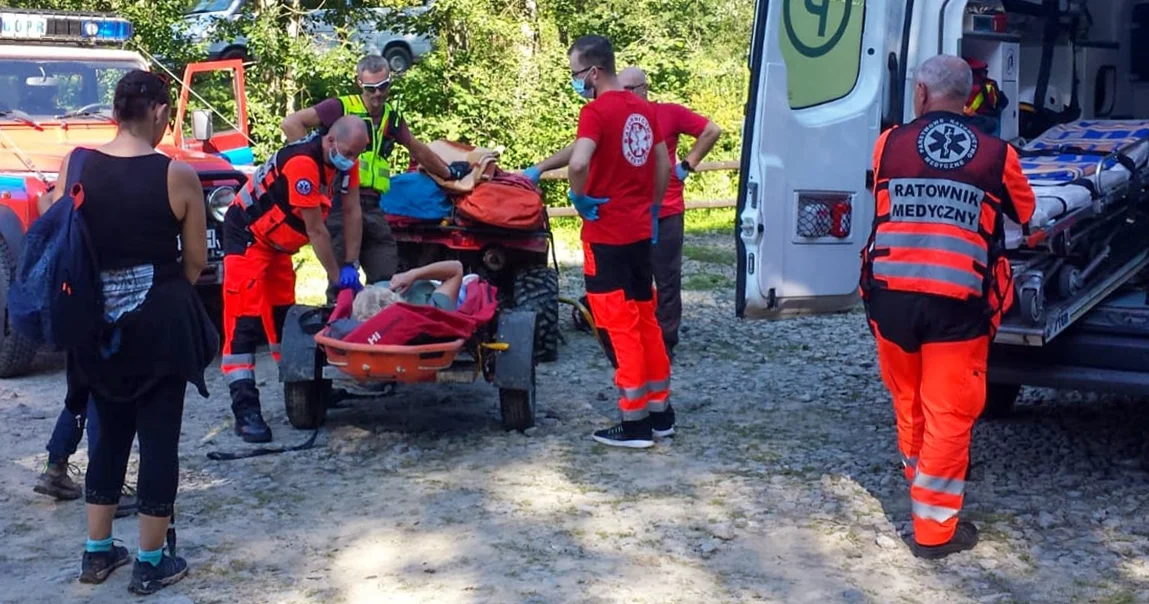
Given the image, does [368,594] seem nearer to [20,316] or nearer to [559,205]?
[20,316]

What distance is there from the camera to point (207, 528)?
5449mm

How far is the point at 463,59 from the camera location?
1691 cm

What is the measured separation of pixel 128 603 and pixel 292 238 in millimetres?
2392

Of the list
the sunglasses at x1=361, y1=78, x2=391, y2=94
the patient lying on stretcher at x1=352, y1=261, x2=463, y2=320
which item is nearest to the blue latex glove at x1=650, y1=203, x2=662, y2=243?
the patient lying on stretcher at x1=352, y1=261, x2=463, y2=320

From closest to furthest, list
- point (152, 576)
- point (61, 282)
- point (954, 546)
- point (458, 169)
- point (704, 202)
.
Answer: point (61, 282), point (152, 576), point (954, 546), point (458, 169), point (704, 202)

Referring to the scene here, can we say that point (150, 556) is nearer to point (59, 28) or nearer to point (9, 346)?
point (9, 346)

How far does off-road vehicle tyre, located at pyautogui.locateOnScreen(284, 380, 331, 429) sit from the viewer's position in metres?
6.85

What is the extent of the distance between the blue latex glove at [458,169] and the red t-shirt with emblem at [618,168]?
2138mm

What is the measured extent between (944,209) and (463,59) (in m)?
12.5

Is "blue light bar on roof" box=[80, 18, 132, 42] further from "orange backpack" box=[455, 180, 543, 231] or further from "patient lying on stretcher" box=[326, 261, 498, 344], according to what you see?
"patient lying on stretcher" box=[326, 261, 498, 344]

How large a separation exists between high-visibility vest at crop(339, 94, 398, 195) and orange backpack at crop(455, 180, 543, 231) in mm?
633

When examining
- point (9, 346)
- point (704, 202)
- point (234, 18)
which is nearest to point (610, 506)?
point (9, 346)

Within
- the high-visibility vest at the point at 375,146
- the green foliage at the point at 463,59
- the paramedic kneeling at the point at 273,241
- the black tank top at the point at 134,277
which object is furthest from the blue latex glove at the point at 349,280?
the green foliage at the point at 463,59

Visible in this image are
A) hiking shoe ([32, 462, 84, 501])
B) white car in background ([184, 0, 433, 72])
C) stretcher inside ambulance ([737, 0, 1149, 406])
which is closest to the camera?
stretcher inside ambulance ([737, 0, 1149, 406])
